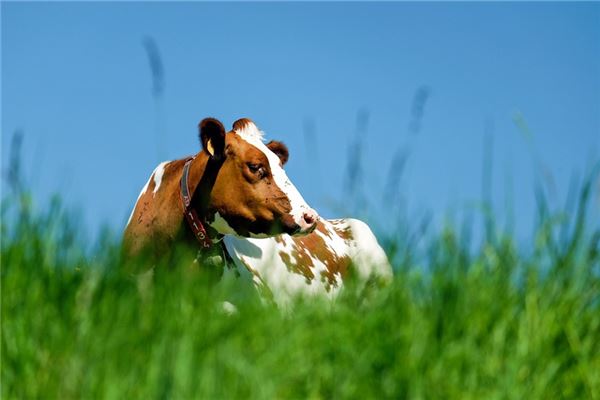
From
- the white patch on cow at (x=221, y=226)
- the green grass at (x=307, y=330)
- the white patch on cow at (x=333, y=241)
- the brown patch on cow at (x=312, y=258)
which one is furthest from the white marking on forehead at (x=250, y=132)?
the green grass at (x=307, y=330)

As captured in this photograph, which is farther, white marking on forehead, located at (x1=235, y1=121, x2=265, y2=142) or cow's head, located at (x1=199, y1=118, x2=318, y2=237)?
white marking on forehead, located at (x1=235, y1=121, x2=265, y2=142)

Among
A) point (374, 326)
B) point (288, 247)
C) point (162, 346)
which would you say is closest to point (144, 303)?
point (162, 346)

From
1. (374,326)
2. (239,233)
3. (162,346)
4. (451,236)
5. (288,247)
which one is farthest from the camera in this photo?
(288,247)

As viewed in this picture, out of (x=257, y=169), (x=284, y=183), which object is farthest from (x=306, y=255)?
(x=257, y=169)

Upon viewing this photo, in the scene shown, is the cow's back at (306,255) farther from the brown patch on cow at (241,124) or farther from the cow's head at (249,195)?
the brown patch on cow at (241,124)

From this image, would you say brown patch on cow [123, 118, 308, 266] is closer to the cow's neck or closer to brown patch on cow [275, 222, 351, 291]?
the cow's neck

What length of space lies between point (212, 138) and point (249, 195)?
0.62 m

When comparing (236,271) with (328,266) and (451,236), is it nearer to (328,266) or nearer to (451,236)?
(328,266)

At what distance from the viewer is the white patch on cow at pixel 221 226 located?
9.29 m

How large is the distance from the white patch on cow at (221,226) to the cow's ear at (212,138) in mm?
556

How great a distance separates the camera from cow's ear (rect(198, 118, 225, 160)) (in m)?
9.37

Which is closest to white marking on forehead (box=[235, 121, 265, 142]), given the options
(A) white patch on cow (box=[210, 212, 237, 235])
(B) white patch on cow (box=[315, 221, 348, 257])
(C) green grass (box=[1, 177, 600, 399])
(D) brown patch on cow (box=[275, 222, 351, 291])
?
(A) white patch on cow (box=[210, 212, 237, 235])

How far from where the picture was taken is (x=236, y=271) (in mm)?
9352

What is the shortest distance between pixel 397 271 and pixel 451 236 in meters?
0.33
